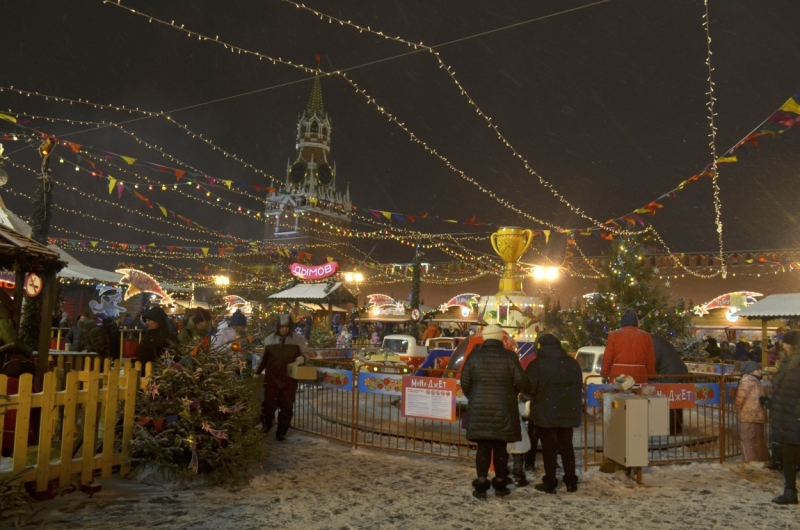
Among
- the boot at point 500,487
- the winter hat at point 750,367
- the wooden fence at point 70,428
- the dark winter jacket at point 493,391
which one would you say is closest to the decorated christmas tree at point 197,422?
the wooden fence at point 70,428

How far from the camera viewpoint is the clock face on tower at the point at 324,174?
110688mm

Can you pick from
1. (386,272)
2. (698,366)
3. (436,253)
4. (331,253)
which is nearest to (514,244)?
(698,366)

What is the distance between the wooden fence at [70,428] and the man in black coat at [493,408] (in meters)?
3.29

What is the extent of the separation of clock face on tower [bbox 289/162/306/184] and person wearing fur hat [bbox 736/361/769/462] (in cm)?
10468

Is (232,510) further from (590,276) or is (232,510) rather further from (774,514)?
(590,276)

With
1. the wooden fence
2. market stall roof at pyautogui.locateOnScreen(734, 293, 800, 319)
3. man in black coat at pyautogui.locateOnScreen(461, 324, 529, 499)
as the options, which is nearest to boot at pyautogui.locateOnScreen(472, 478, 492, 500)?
man in black coat at pyautogui.locateOnScreen(461, 324, 529, 499)

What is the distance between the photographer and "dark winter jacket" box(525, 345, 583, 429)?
18.9 ft

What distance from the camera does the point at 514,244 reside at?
646 inches

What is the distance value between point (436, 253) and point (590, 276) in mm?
22136

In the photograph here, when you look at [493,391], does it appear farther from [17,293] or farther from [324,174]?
[324,174]

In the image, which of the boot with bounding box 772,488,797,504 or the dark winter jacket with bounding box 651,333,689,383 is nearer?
the boot with bounding box 772,488,797,504

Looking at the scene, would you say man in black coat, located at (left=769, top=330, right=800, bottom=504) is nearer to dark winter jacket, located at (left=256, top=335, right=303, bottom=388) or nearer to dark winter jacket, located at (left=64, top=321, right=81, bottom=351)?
dark winter jacket, located at (left=256, top=335, right=303, bottom=388)

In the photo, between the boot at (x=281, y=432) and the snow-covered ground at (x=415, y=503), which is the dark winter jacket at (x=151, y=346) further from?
the snow-covered ground at (x=415, y=503)

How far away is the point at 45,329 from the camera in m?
7.33
